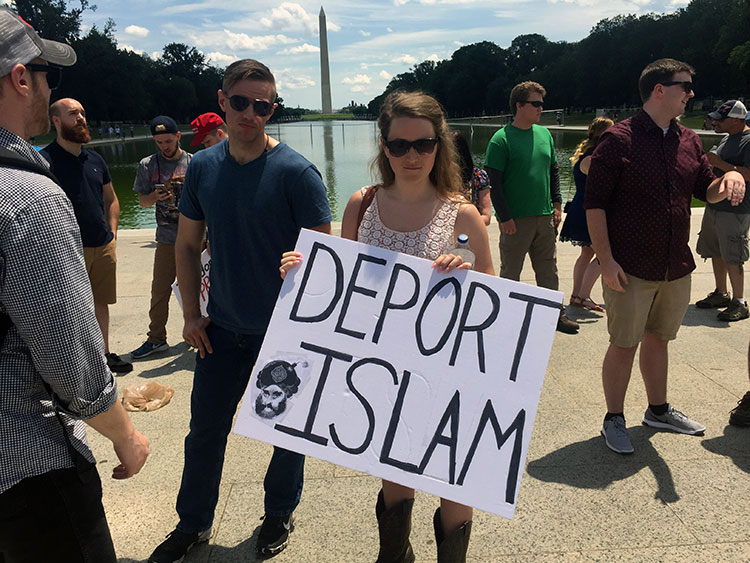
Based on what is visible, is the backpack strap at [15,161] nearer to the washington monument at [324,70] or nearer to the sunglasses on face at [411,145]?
the sunglasses on face at [411,145]

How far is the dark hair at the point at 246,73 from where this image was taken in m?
2.35

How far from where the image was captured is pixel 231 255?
239cm

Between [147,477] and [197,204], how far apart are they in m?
1.59

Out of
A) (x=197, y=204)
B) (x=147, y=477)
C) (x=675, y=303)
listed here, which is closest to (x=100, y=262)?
(x=147, y=477)

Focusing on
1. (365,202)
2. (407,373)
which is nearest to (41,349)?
(407,373)

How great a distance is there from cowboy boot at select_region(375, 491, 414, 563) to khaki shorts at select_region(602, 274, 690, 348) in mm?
1712

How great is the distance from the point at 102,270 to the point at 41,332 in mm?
3485

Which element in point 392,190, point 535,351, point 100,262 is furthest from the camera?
point 100,262

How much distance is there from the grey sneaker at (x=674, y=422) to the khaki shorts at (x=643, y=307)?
504 mm

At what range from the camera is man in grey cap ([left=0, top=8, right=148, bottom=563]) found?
4.23 ft

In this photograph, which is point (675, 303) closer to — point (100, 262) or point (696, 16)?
point (100, 262)

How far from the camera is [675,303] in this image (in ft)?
10.6

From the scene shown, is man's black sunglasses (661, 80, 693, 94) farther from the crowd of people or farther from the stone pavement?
the stone pavement

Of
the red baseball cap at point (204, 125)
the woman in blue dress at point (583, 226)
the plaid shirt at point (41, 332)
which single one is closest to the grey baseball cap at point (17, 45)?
the plaid shirt at point (41, 332)
